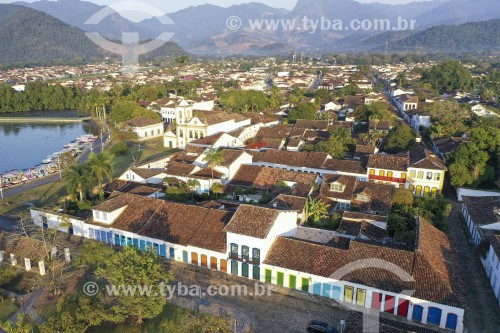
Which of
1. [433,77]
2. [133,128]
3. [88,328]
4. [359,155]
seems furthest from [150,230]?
[433,77]

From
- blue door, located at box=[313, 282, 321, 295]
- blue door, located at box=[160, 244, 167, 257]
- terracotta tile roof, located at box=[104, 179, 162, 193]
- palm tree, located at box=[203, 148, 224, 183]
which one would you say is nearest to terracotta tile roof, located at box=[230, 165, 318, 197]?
palm tree, located at box=[203, 148, 224, 183]

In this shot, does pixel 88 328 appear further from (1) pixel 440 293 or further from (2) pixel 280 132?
(2) pixel 280 132

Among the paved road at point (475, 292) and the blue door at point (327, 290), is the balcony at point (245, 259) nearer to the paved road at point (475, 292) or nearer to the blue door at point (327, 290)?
the blue door at point (327, 290)

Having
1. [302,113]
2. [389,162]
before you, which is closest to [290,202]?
[389,162]

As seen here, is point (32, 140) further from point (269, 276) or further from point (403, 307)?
point (403, 307)

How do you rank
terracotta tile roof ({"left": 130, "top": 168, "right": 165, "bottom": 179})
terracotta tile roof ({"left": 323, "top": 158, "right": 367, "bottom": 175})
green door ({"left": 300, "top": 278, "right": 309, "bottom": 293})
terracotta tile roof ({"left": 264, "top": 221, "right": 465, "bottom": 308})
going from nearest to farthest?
terracotta tile roof ({"left": 264, "top": 221, "right": 465, "bottom": 308})
green door ({"left": 300, "top": 278, "right": 309, "bottom": 293})
terracotta tile roof ({"left": 130, "top": 168, "right": 165, "bottom": 179})
terracotta tile roof ({"left": 323, "top": 158, "right": 367, "bottom": 175})

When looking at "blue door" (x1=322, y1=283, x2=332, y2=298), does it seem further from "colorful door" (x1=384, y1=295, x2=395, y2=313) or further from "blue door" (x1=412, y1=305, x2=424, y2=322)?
"blue door" (x1=412, y1=305, x2=424, y2=322)
